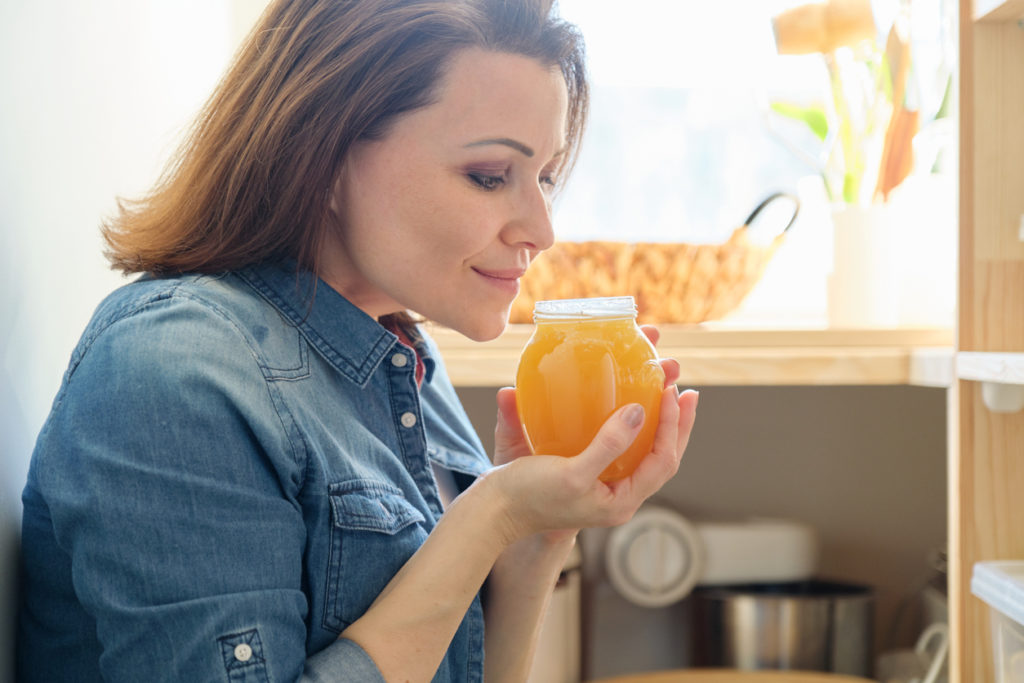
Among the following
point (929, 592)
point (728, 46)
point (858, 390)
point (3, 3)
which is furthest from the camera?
point (728, 46)

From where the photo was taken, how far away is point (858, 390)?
2.13 meters

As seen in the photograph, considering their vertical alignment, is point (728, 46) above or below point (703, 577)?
above

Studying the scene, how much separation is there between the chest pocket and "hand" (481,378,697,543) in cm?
9

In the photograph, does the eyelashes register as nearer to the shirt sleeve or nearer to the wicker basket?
the shirt sleeve

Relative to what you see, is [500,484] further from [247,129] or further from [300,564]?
[247,129]

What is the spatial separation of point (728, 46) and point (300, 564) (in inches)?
76.8

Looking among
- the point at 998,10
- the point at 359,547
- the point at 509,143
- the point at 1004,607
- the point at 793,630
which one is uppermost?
the point at 998,10

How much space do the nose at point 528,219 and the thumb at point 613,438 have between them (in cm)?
23

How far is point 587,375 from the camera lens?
2.74 ft

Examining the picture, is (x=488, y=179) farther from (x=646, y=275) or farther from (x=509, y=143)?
(x=646, y=275)

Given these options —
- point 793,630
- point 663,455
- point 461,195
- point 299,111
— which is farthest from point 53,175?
point 793,630

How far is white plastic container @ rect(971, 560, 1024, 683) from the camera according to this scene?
114 cm

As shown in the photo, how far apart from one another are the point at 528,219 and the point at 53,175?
0.43 meters

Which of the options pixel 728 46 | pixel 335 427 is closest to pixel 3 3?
pixel 335 427
